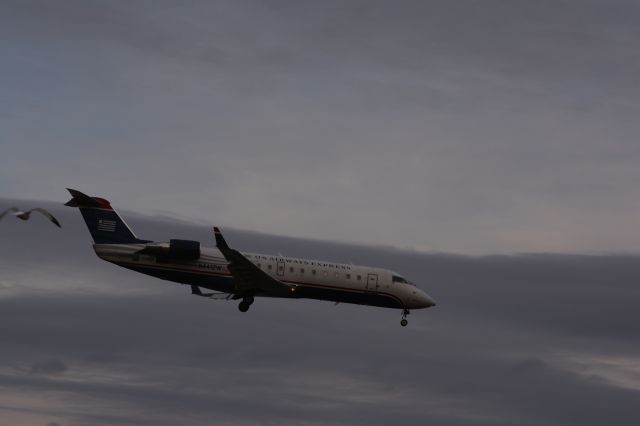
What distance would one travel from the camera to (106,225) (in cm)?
5725

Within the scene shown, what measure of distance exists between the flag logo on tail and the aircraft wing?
8644 millimetres

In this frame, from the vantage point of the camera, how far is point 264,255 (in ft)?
192

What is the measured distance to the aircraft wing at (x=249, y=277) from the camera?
55.0 m

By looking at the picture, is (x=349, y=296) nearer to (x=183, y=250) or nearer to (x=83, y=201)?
(x=183, y=250)

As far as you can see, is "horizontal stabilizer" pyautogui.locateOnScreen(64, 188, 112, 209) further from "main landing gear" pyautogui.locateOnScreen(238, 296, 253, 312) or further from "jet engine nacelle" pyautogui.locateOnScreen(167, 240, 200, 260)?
"main landing gear" pyautogui.locateOnScreen(238, 296, 253, 312)

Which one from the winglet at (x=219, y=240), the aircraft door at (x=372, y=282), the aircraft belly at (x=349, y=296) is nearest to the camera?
the winglet at (x=219, y=240)

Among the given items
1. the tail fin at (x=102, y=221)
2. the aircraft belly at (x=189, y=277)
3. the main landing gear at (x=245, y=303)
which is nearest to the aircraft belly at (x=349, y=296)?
the main landing gear at (x=245, y=303)

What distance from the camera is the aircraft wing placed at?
5496 centimetres

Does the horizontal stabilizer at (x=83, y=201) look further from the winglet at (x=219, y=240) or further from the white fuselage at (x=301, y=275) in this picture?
the winglet at (x=219, y=240)

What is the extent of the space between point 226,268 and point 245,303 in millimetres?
3212

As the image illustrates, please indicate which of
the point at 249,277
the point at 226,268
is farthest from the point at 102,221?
the point at 249,277

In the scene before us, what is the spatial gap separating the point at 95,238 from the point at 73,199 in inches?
136

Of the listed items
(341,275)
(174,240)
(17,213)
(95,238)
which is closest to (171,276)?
(174,240)

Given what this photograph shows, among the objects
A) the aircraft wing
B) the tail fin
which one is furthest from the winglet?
the tail fin
